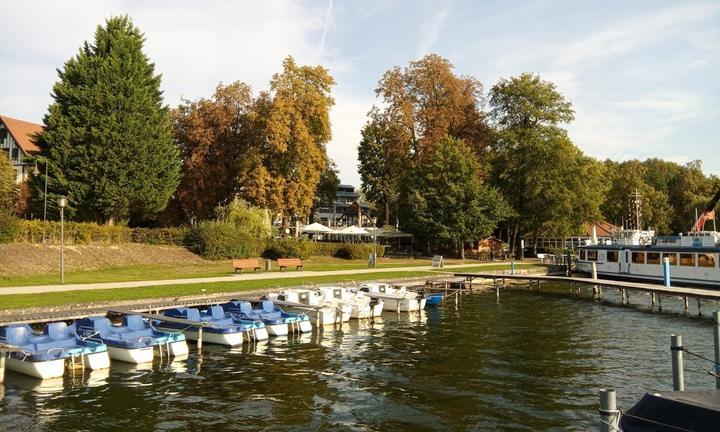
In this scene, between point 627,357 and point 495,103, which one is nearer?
point 627,357

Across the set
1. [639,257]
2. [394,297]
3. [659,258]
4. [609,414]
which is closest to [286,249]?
[394,297]

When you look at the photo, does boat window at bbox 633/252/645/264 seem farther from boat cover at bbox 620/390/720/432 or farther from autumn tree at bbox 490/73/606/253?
boat cover at bbox 620/390/720/432

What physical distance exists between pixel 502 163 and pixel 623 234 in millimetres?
18572

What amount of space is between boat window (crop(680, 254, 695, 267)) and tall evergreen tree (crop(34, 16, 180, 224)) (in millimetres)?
48765

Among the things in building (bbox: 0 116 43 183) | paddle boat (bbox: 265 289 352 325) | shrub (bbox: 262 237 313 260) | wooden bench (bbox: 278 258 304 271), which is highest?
building (bbox: 0 116 43 183)

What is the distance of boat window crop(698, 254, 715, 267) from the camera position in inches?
1882

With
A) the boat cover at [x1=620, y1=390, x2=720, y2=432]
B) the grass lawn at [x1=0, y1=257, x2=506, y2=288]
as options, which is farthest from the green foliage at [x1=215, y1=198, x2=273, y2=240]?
the boat cover at [x1=620, y1=390, x2=720, y2=432]

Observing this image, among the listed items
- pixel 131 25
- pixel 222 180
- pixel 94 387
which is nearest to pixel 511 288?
pixel 222 180

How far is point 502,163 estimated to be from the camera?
78500 millimetres

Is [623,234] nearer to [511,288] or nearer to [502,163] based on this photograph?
[502,163]

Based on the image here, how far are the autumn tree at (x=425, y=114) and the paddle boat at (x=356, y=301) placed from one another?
43907 millimetres

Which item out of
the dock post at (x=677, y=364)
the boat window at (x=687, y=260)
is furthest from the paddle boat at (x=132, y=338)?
the boat window at (x=687, y=260)

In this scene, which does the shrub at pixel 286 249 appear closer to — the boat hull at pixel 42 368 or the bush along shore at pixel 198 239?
the bush along shore at pixel 198 239

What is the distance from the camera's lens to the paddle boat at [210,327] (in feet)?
81.1
